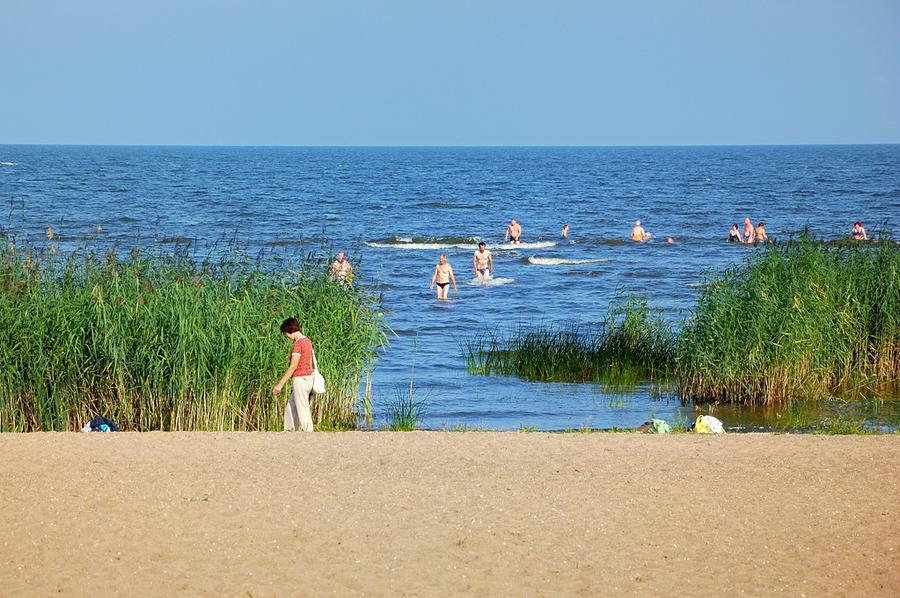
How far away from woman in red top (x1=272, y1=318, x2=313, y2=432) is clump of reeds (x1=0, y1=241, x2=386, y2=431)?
56cm

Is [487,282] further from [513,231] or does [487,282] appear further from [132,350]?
[132,350]

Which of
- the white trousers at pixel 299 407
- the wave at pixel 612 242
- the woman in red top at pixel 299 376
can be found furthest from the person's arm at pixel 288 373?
the wave at pixel 612 242

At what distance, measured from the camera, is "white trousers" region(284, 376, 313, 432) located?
12.7 meters

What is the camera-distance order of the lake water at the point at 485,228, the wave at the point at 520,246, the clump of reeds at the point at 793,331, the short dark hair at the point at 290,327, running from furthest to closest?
the wave at the point at 520,246 < the lake water at the point at 485,228 < the clump of reeds at the point at 793,331 < the short dark hair at the point at 290,327

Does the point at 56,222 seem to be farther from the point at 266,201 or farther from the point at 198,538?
the point at 198,538

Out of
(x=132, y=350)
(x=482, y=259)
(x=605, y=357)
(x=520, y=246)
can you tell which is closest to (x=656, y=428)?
(x=605, y=357)

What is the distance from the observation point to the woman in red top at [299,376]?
12656 millimetres

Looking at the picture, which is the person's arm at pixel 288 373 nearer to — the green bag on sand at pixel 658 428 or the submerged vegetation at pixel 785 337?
the green bag on sand at pixel 658 428

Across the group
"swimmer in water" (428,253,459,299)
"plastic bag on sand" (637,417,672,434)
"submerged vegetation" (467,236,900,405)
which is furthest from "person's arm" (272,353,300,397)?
"swimmer in water" (428,253,459,299)

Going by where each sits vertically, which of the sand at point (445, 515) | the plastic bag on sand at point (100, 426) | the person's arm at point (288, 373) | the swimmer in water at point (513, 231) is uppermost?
the person's arm at point (288, 373)

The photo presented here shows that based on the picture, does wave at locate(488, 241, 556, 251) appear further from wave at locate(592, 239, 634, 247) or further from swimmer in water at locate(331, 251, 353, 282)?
swimmer in water at locate(331, 251, 353, 282)

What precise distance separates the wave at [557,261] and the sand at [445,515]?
91.4 ft

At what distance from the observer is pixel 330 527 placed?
880cm

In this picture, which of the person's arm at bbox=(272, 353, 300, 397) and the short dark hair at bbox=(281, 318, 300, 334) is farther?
the short dark hair at bbox=(281, 318, 300, 334)
